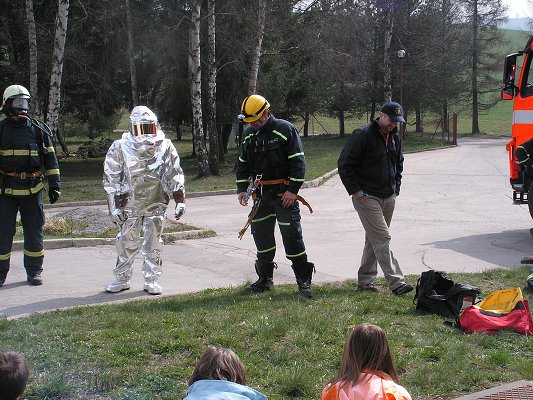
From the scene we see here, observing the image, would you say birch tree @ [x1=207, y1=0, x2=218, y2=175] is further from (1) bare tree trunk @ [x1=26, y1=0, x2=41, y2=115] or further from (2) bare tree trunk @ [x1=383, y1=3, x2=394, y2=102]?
(2) bare tree trunk @ [x1=383, y1=3, x2=394, y2=102]

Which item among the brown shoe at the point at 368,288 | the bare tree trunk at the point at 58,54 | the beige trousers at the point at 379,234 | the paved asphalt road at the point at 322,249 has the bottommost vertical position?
the paved asphalt road at the point at 322,249

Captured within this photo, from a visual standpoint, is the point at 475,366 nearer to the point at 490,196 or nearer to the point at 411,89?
the point at 490,196

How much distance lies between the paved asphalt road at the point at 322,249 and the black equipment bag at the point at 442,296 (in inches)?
82.6

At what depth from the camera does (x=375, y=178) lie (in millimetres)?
7941

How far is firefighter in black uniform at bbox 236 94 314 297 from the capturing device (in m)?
7.75

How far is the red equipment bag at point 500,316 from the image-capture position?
6.30 m

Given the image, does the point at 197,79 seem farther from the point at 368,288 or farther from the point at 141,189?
the point at 368,288

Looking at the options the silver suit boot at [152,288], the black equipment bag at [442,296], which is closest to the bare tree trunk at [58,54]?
the silver suit boot at [152,288]

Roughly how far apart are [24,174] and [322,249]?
184 inches

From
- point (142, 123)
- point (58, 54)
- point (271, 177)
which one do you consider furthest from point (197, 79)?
point (271, 177)

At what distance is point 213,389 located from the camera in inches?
137

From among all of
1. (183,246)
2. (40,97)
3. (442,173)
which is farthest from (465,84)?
(183,246)

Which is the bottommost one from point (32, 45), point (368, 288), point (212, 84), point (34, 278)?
point (368, 288)

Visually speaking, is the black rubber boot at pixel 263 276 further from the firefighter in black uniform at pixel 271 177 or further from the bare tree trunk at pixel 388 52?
the bare tree trunk at pixel 388 52
